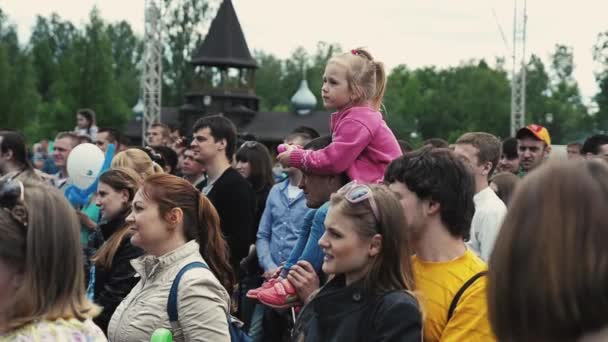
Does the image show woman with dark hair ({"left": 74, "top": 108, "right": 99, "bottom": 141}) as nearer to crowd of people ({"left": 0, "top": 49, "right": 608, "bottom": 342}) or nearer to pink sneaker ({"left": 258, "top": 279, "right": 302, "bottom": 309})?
crowd of people ({"left": 0, "top": 49, "right": 608, "bottom": 342})

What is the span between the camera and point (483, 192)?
5969 mm

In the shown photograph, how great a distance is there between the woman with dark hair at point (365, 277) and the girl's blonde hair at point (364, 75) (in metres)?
Result: 1.38

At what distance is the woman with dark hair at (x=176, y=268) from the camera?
173 inches

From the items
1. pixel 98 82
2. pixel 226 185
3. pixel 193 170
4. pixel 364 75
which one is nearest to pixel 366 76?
pixel 364 75

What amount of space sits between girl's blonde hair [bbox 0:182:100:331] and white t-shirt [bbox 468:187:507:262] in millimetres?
3317

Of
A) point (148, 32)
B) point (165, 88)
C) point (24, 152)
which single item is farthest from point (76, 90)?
point (24, 152)

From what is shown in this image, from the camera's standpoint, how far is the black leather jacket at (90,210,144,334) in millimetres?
5371

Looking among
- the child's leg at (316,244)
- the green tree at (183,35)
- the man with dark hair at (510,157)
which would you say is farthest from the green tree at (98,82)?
the child's leg at (316,244)

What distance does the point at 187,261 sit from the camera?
462 cm

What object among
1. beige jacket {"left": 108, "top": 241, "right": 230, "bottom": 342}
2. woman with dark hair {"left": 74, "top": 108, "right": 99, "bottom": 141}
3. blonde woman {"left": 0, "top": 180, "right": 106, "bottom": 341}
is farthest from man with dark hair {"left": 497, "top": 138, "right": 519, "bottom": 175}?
blonde woman {"left": 0, "top": 180, "right": 106, "bottom": 341}

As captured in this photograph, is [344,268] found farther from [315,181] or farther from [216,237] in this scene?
[216,237]

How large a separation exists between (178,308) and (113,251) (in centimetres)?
127

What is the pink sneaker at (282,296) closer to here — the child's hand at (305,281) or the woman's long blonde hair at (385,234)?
the child's hand at (305,281)

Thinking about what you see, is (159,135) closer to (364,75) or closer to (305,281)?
(364,75)
